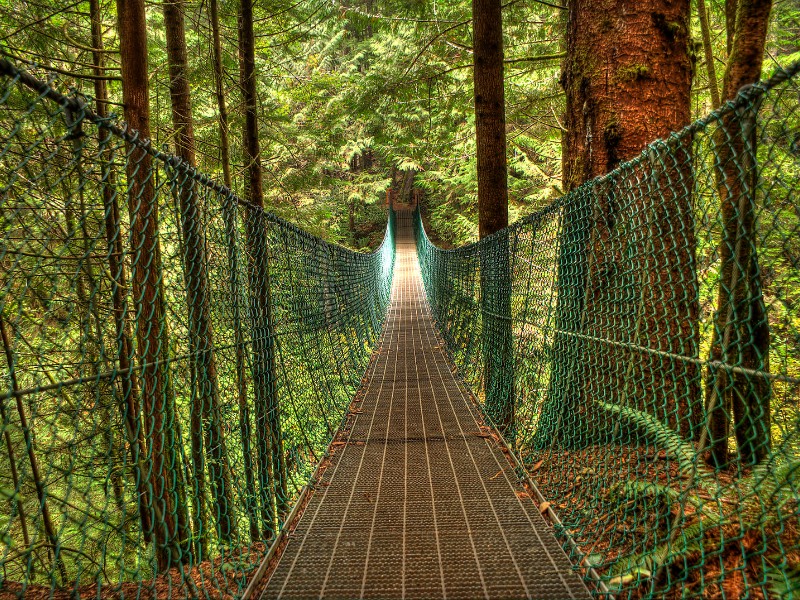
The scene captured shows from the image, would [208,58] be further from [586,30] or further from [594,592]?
[594,592]

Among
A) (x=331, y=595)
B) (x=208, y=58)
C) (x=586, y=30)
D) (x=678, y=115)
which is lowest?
(x=331, y=595)

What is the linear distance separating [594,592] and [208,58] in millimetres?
4320

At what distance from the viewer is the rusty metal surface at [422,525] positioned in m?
1.74

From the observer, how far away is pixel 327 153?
7363 millimetres

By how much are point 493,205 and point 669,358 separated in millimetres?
3034

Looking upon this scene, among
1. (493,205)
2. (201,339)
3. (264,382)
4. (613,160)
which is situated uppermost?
(493,205)

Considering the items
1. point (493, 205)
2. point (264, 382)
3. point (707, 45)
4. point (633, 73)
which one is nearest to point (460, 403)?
point (493, 205)

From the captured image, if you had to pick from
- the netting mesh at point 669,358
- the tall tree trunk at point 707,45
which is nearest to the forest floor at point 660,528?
the netting mesh at point 669,358

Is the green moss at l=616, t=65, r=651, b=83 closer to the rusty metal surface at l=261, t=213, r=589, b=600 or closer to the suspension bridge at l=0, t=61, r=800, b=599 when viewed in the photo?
the suspension bridge at l=0, t=61, r=800, b=599

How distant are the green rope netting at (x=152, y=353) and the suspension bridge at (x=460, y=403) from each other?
0.09 feet

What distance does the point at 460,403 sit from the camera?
408 centimetres

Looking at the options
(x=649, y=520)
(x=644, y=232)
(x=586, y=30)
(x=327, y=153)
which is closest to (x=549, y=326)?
(x=644, y=232)

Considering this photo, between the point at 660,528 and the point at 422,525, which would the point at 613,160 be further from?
the point at 422,525

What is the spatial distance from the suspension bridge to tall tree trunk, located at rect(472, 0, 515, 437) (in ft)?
0.15
